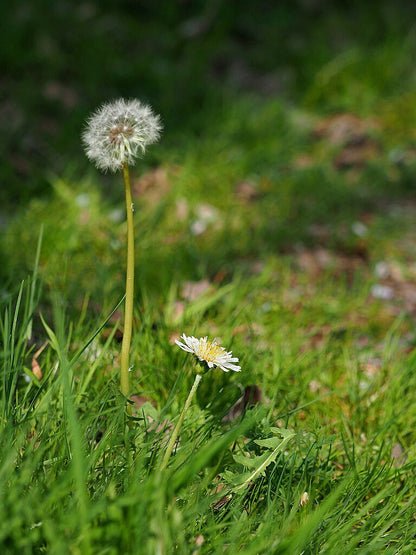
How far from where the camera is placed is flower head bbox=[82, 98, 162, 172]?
1.26 m

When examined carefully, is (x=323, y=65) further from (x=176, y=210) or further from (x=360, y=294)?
(x=360, y=294)

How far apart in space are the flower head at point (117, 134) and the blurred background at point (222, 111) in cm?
112

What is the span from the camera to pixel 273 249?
9.85 ft

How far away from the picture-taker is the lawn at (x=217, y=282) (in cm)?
119

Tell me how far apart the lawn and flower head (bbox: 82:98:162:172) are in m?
0.33

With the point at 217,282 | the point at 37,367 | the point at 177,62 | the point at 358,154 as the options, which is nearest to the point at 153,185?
the point at 217,282

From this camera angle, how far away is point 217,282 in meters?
2.58

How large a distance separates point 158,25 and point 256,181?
2432 millimetres

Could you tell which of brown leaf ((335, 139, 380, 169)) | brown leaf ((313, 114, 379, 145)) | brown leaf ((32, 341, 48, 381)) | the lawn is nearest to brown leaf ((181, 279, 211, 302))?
the lawn

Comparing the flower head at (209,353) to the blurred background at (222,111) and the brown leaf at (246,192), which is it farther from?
the brown leaf at (246,192)

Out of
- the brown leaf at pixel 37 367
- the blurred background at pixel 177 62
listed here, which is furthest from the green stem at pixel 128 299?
the blurred background at pixel 177 62

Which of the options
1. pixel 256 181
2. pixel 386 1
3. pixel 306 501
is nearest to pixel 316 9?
pixel 386 1

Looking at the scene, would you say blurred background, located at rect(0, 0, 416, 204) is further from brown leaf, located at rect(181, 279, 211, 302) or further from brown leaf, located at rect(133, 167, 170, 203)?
brown leaf, located at rect(181, 279, 211, 302)

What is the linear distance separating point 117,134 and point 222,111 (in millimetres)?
2942
